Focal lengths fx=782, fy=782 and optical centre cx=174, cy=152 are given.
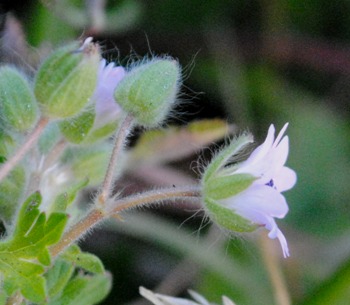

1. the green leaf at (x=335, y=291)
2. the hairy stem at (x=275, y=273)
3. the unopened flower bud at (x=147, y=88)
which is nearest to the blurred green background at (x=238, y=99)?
the hairy stem at (x=275, y=273)

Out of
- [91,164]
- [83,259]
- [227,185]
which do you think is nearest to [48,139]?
[91,164]

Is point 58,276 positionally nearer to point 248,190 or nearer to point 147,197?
point 147,197

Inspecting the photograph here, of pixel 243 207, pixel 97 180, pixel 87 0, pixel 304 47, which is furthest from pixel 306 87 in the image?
pixel 243 207

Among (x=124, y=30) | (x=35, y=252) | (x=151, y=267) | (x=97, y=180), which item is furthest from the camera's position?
(x=124, y=30)

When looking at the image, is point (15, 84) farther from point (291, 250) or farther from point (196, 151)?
point (291, 250)

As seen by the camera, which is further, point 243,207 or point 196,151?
point 196,151

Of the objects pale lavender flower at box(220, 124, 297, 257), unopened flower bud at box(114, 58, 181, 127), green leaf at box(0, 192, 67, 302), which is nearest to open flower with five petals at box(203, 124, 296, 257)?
pale lavender flower at box(220, 124, 297, 257)

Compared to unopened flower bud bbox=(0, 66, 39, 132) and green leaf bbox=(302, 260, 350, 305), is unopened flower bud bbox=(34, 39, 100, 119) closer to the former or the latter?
unopened flower bud bbox=(0, 66, 39, 132)
